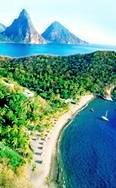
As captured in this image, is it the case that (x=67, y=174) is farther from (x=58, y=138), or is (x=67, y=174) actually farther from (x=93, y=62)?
(x=93, y=62)

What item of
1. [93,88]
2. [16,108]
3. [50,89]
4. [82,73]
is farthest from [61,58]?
[16,108]

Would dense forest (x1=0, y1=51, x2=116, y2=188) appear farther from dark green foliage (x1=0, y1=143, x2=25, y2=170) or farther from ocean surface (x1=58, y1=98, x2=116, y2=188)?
ocean surface (x1=58, y1=98, x2=116, y2=188)

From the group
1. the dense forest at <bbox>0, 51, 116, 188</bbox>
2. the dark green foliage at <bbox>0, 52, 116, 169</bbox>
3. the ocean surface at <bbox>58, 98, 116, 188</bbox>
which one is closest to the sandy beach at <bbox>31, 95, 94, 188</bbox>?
the ocean surface at <bbox>58, 98, 116, 188</bbox>

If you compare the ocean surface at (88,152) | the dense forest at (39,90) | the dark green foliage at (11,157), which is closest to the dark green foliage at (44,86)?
the dense forest at (39,90)

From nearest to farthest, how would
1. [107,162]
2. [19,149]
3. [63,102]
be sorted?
[19,149] < [107,162] < [63,102]

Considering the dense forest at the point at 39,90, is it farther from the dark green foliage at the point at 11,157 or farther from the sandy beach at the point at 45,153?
the sandy beach at the point at 45,153
